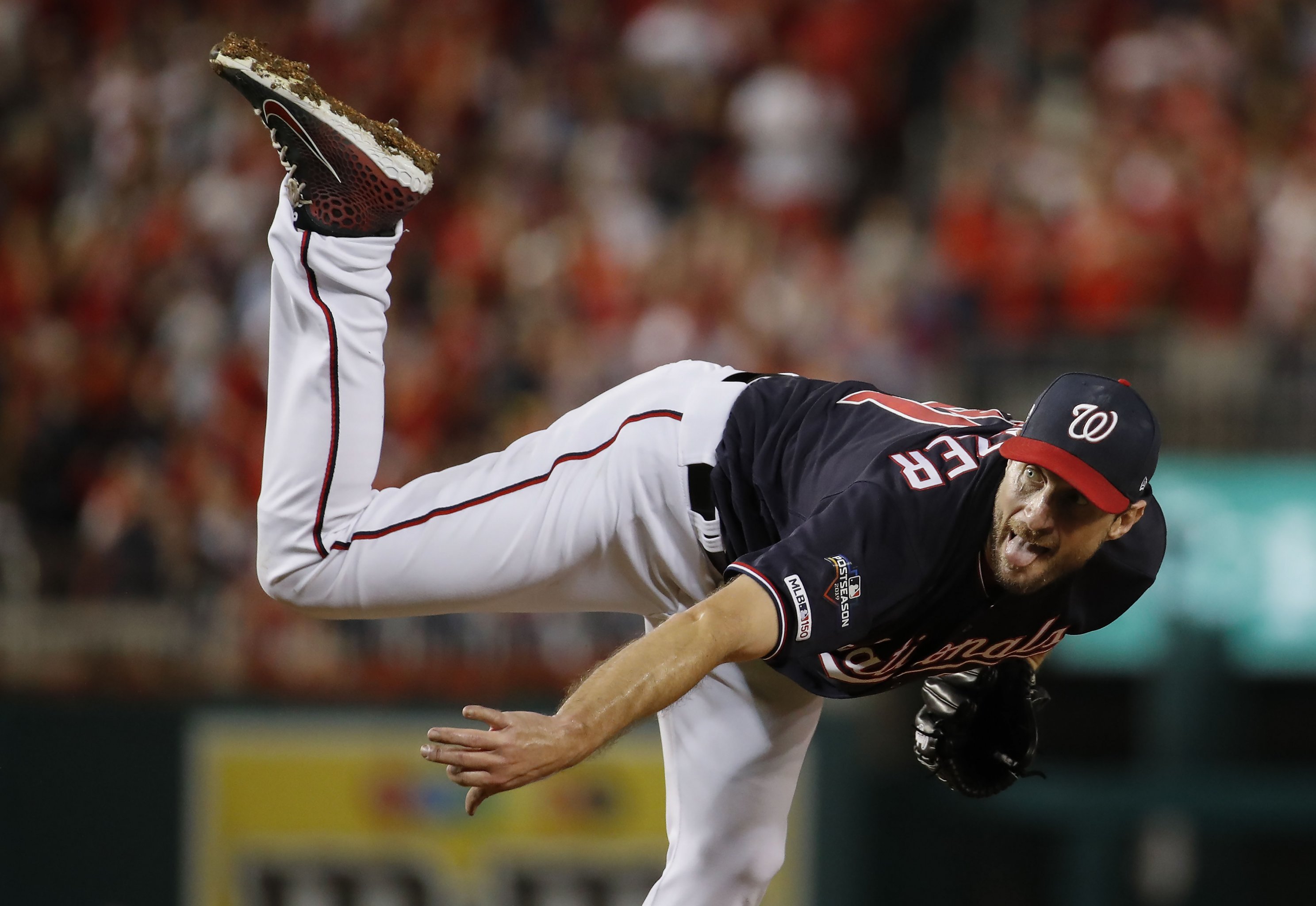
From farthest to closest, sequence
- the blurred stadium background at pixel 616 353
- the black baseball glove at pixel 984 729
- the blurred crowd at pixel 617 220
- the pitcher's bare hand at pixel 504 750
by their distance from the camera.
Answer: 1. the blurred crowd at pixel 617 220
2. the blurred stadium background at pixel 616 353
3. the black baseball glove at pixel 984 729
4. the pitcher's bare hand at pixel 504 750

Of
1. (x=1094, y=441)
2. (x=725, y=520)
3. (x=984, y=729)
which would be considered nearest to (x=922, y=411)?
(x=725, y=520)

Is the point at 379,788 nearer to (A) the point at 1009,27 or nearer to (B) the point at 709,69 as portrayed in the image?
(B) the point at 709,69

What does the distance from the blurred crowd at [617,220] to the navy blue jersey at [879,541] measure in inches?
122

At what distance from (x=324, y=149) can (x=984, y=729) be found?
72.3 inches

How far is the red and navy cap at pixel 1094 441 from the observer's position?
2789 millimetres

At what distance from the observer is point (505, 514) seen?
11.1 feet

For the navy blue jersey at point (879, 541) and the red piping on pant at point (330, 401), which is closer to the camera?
the navy blue jersey at point (879, 541)

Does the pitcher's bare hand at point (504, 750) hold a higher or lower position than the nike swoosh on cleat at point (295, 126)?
lower

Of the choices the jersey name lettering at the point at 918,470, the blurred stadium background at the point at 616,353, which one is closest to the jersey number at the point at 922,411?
the jersey name lettering at the point at 918,470

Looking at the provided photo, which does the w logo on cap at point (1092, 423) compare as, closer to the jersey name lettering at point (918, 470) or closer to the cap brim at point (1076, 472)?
the cap brim at point (1076, 472)

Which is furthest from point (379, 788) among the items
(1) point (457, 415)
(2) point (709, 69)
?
(2) point (709, 69)

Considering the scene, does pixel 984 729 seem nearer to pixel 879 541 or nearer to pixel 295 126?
pixel 879 541

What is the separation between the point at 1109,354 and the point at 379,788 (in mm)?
3300

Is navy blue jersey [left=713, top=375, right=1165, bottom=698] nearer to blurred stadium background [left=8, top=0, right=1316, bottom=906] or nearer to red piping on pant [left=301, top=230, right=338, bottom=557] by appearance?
red piping on pant [left=301, top=230, right=338, bottom=557]
